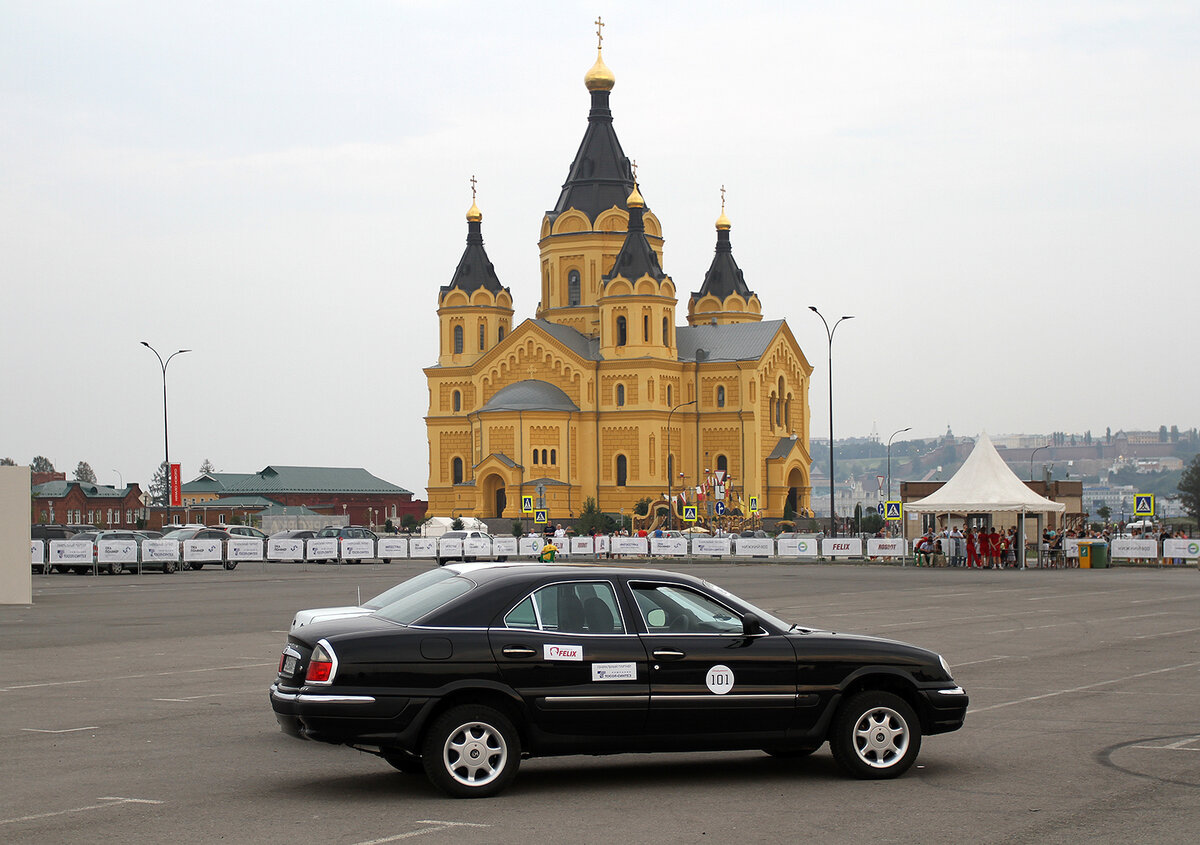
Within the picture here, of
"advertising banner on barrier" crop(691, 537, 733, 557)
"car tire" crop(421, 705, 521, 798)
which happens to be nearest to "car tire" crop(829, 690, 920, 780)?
"car tire" crop(421, 705, 521, 798)

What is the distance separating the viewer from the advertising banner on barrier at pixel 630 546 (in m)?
58.3

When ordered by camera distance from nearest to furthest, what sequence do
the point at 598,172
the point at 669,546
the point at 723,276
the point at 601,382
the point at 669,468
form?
the point at 669,546 → the point at 669,468 → the point at 601,382 → the point at 598,172 → the point at 723,276

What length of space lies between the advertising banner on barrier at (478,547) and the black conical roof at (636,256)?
41.4 meters

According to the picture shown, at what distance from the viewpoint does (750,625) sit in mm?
9781

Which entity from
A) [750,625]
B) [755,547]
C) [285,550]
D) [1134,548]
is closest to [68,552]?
[285,550]

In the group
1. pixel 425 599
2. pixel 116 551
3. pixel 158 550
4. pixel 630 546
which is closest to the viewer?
pixel 425 599

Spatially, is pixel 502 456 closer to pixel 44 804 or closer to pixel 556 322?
pixel 556 322

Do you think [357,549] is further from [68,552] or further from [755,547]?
[755,547]

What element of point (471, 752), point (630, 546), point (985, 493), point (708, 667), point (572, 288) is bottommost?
point (630, 546)

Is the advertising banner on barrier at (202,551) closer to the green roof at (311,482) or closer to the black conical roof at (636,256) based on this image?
the black conical roof at (636,256)

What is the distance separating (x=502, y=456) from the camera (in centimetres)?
9188

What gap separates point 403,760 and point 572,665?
1382 millimetres

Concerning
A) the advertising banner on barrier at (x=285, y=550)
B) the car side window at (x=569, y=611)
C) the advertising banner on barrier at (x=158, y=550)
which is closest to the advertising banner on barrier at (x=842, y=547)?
the advertising banner on barrier at (x=285, y=550)

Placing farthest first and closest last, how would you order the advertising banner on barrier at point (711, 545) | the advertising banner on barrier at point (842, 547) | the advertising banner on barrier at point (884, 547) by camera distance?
the advertising banner on barrier at point (711, 545), the advertising banner on barrier at point (842, 547), the advertising banner on barrier at point (884, 547)
